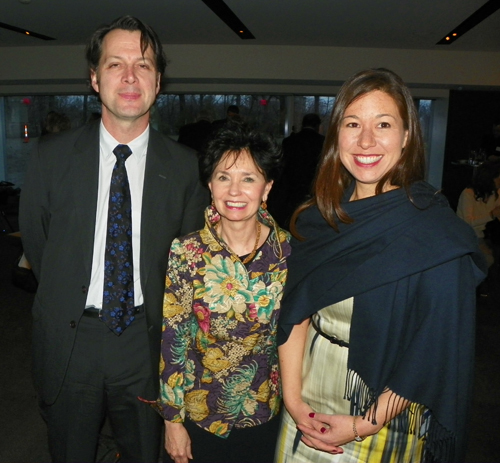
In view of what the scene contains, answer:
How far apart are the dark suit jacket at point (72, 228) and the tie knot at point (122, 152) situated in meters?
0.08

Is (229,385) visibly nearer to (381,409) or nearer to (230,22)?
(381,409)

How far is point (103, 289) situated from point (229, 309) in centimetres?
48

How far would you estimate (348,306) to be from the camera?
150cm

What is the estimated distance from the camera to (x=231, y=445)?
5.76ft

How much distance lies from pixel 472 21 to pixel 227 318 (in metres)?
5.99

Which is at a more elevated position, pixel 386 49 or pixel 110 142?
pixel 386 49

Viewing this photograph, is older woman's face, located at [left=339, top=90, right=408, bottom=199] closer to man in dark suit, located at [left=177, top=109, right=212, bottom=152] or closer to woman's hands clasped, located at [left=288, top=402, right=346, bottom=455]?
woman's hands clasped, located at [left=288, top=402, right=346, bottom=455]

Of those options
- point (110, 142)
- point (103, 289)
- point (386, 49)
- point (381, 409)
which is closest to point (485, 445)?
point (381, 409)

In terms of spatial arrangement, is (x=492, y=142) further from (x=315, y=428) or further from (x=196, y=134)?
(x=315, y=428)

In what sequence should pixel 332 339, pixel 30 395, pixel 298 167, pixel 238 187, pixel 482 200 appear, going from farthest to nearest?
pixel 298 167 → pixel 482 200 → pixel 30 395 → pixel 238 187 → pixel 332 339

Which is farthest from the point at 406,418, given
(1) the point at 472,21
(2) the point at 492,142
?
(2) the point at 492,142

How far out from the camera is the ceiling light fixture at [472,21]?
5.41 meters

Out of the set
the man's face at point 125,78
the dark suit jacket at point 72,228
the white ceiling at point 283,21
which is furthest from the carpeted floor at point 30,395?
the white ceiling at point 283,21

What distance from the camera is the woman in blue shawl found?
1375mm
